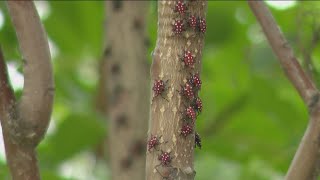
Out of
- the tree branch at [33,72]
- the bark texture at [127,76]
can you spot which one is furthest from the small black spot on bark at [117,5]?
the tree branch at [33,72]

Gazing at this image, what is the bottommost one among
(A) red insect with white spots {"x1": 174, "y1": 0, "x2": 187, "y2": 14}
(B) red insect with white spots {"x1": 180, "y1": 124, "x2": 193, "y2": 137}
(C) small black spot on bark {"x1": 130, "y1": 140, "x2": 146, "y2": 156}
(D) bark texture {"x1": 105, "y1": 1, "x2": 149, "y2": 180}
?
(C) small black spot on bark {"x1": 130, "y1": 140, "x2": 146, "y2": 156}

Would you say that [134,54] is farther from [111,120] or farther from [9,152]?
[9,152]

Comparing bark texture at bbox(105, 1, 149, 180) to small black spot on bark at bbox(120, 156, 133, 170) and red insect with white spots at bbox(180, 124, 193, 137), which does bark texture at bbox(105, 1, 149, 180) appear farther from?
red insect with white spots at bbox(180, 124, 193, 137)

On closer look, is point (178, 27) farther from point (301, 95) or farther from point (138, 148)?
point (138, 148)

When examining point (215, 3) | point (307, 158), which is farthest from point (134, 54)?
point (307, 158)

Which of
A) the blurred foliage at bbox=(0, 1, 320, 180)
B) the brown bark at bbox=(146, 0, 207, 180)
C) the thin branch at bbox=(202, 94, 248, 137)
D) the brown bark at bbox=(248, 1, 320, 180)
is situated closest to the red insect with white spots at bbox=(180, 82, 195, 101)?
the brown bark at bbox=(146, 0, 207, 180)

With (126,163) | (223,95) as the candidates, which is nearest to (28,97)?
(126,163)

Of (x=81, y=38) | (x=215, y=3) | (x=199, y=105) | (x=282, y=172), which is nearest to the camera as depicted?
(x=199, y=105)
